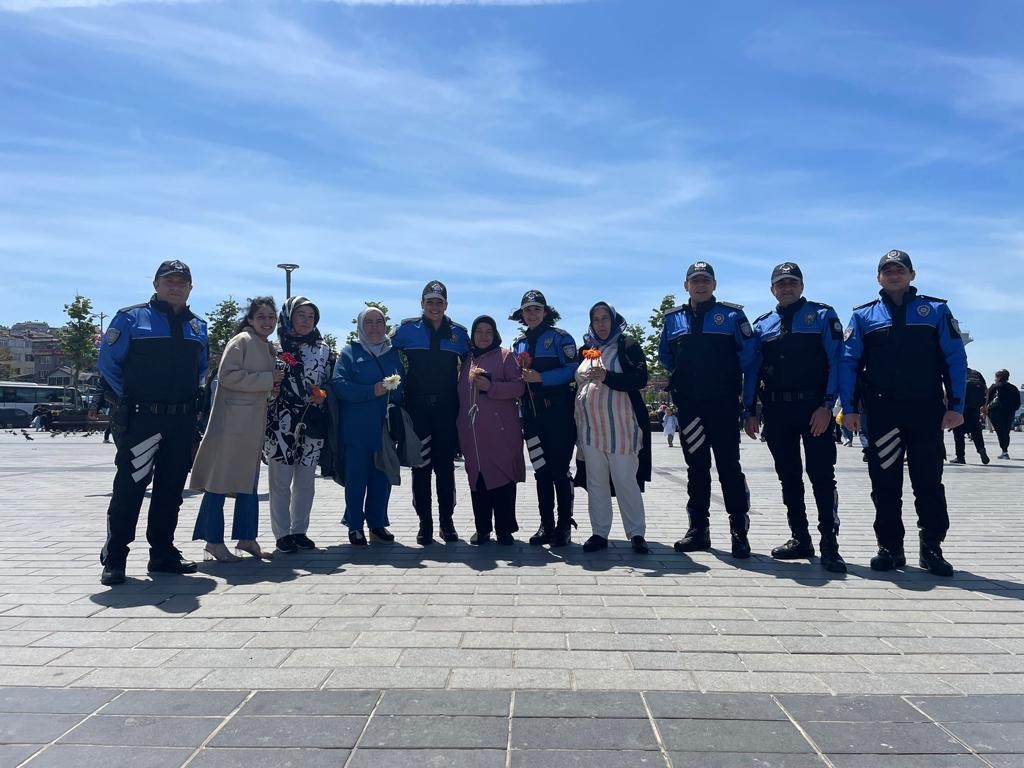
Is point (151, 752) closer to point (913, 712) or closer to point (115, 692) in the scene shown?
point (115, 692)

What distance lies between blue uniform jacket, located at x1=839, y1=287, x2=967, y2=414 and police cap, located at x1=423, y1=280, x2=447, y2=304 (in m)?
3.20

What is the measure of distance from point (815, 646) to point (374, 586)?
102 inches

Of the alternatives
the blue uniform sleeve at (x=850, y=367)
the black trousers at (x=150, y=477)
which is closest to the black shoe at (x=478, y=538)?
the black trousers at (x=150, y=477)

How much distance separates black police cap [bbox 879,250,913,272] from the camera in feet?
17.4

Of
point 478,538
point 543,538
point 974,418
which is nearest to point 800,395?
point 543,538

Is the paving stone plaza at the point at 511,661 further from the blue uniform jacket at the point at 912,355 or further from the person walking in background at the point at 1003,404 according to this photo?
the person walking in background at the point at 1003,404

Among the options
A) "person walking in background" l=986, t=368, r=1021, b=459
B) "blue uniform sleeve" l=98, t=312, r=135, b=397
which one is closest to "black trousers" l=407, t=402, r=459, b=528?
"blue uniform sleeve" l=98, t=312, r=135, b=397

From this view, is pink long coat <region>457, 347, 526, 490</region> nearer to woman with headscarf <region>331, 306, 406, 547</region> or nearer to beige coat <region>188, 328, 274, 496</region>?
woman with headscarf <region>331, 306, 406, 547</region>

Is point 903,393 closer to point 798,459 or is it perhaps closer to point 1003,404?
point 798,459

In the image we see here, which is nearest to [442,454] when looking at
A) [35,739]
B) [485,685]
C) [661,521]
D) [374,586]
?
[374,586]

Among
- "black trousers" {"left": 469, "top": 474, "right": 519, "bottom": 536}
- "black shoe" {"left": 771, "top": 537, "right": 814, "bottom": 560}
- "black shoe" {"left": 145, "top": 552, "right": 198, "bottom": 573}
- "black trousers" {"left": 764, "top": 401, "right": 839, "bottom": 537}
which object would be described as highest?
"black trousers" {"left": 764, "top": 401, "right": 839, "bottom": 537}

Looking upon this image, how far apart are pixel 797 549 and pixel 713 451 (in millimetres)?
948

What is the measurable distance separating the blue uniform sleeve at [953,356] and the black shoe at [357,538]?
4486 millimetres

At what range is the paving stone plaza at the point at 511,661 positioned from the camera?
2543 mm
